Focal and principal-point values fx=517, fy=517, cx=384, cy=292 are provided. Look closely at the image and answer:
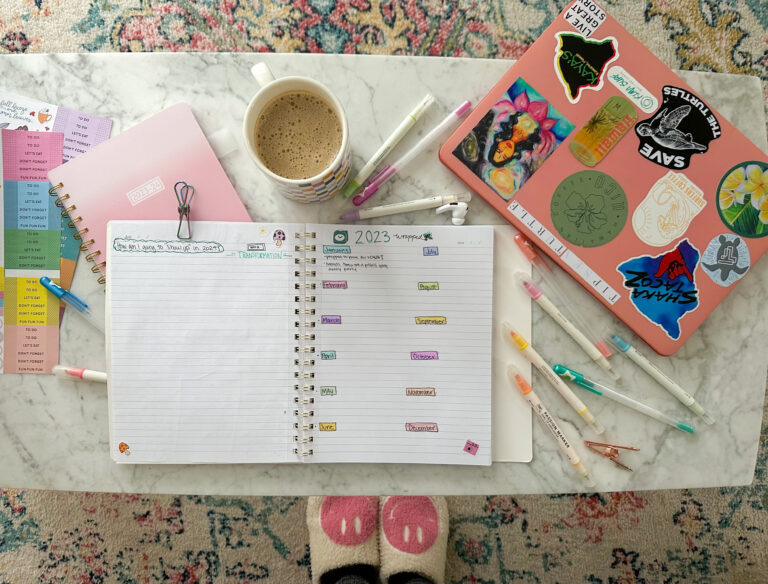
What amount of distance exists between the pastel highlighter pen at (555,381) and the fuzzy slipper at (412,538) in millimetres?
466

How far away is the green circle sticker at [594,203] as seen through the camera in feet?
2.15

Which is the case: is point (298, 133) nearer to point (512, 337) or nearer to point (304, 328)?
point (304, 328)

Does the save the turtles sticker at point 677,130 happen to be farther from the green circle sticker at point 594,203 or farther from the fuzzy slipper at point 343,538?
the fuzzy slipper at point 343,538

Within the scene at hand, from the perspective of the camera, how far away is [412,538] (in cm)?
100

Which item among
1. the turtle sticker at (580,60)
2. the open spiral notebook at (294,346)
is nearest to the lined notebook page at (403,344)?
the open spiral notebook at (294,346)

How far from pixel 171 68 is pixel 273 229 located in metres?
0.26

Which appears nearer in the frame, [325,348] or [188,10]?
[325,348]

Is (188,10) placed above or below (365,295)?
above

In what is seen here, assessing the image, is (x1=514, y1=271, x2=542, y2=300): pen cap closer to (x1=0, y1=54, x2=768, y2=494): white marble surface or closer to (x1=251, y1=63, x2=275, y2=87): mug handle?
(x1=0, y1=54, x2=768, y2=494): white marble surface

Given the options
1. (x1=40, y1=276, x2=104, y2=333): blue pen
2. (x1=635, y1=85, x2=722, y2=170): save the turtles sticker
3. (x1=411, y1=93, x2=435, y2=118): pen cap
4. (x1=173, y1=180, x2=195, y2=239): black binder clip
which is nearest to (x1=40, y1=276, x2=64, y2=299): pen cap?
(x1=40, y1=276, x2=104, y2=333): blue pen

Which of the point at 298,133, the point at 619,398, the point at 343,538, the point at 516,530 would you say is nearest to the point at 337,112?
the point at 298,133

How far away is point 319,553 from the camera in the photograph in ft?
3.28

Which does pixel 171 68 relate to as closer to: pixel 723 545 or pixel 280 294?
pixel 280 294

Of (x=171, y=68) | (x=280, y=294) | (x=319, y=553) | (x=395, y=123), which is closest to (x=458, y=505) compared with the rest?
(x=319, y=553)
